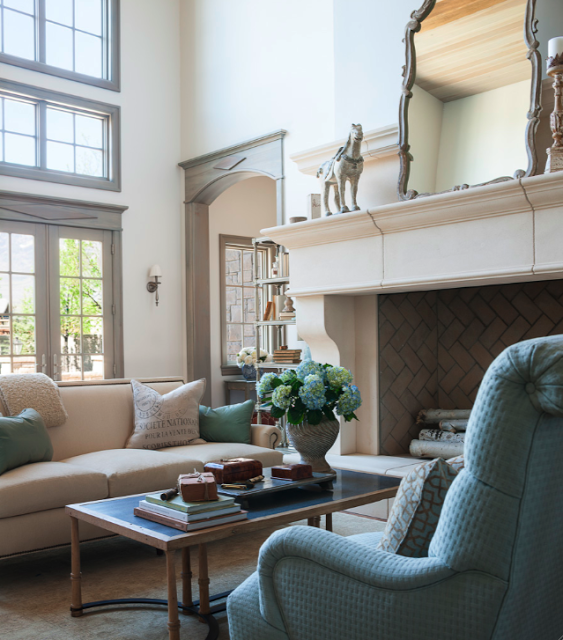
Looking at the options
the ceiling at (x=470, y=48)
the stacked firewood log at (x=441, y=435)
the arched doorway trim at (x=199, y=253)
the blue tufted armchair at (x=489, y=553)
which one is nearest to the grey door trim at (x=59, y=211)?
the arched doorway trim at (x=199, y=253)

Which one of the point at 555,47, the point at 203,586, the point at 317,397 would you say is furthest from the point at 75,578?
the point at 555,47

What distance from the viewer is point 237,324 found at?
7.37m

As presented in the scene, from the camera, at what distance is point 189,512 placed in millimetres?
2047

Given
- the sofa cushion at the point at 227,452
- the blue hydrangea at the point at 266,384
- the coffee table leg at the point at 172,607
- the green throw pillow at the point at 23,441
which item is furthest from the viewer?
the sofa cushion at the point at 227,452

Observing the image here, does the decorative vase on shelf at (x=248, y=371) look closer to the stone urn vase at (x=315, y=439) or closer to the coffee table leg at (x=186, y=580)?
the stone urn vase at (x=315, y=439)

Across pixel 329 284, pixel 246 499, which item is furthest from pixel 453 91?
pixel 246 499

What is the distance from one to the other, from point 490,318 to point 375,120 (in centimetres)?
154

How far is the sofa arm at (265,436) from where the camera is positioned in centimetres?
395

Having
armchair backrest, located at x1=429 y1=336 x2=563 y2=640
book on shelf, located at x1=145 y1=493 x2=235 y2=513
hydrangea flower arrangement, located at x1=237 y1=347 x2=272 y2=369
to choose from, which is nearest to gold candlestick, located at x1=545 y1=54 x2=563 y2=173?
book on shelf, located at x1=145 y1=493 x2=235 y2=513

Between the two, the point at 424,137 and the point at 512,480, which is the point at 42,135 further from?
the point at 512,480

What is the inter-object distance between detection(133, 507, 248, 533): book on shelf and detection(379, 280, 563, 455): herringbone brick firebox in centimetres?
234

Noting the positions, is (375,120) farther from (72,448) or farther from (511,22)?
(72,448)

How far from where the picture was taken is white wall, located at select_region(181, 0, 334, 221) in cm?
526

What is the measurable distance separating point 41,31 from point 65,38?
246 millimetres
